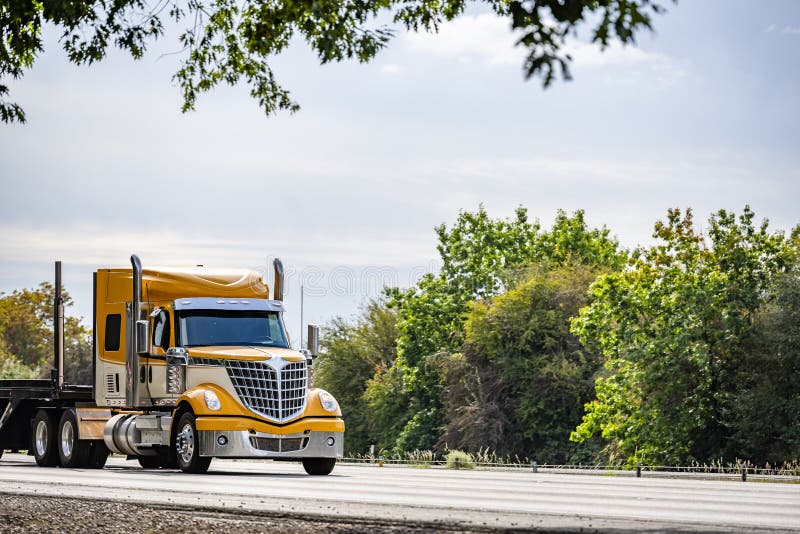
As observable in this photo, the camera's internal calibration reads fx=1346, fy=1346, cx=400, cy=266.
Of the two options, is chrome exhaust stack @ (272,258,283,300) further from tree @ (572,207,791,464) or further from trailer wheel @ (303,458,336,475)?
tree @ (572,207,791,464)

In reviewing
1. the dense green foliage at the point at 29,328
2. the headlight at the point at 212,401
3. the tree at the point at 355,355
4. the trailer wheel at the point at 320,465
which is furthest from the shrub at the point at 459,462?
the dense green foliage at the point at 29,328

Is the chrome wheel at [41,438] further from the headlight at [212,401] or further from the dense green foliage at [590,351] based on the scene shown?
the dense green foliage at [590,351]

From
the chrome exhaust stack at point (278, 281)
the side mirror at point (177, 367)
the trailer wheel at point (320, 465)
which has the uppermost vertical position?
the chrome exhaust stack at point (278, 281)

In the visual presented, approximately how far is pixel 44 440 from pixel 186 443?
5366mm

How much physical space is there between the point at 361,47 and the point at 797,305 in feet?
110

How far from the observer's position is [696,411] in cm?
4994

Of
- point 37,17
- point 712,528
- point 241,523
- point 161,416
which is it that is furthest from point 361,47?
point 161,416

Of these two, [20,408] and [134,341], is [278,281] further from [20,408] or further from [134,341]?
[20,408]

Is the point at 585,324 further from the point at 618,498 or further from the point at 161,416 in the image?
the point at 618,498

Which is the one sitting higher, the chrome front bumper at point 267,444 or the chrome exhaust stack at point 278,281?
the chrome exhaust stack at point 278,281

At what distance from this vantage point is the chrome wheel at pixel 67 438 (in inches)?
1013

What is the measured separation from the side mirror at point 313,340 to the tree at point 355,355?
54.2 meters

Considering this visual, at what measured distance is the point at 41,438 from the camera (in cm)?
2677

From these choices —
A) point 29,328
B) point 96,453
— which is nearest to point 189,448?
point 96,453
